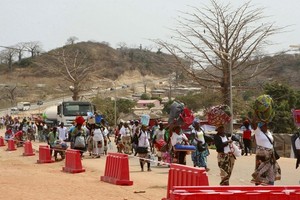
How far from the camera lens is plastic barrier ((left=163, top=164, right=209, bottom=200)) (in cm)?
957

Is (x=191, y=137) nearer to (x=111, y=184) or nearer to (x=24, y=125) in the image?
(x=111, y=184)

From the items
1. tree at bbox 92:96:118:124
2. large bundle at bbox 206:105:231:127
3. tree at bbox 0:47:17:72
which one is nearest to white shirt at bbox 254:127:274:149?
large bundle at bbox 206:105:231:127

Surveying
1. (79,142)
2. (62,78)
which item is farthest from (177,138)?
(62,78)

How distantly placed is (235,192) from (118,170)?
855cm

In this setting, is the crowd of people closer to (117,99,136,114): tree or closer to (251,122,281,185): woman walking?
(251,122,281,185): woman walking

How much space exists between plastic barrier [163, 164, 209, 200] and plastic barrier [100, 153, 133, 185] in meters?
4.63

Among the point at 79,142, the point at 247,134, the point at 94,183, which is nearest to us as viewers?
the point at 94,183

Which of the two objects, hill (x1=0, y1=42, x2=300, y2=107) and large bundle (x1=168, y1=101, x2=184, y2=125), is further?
hill (x1=0, y1=42, x2=300, y2=107)

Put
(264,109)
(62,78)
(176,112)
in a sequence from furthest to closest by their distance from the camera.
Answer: (62,78) < (176,112) < (264,109)

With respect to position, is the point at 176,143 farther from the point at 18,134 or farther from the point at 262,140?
the point at 18,134

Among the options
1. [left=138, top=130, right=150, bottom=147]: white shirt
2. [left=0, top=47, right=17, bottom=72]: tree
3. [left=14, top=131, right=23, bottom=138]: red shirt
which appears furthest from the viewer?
[left=0, top=47, right=17, bottom=72]: tree

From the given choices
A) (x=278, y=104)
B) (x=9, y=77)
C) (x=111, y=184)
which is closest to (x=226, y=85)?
(x=278, y=104)

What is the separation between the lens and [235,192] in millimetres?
7379

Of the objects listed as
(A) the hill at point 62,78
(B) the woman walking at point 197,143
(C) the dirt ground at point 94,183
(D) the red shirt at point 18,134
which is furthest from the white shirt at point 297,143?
(A) the hill at point 62,78
